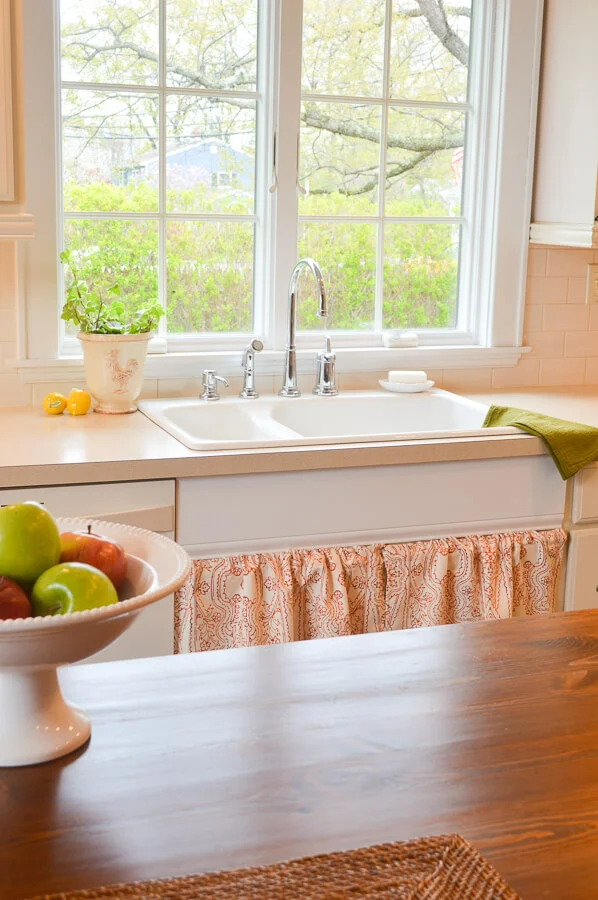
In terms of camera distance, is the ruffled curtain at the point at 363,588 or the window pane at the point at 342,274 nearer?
the ruffled curtain at the point at 363,588

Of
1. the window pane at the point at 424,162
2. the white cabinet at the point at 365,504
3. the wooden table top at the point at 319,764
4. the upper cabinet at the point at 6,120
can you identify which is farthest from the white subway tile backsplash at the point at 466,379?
the wooden table top at the point at 319,764

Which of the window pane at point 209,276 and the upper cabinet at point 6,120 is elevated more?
the upper cabinet at point 6,120

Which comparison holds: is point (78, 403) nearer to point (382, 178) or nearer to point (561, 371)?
point (382, 178)

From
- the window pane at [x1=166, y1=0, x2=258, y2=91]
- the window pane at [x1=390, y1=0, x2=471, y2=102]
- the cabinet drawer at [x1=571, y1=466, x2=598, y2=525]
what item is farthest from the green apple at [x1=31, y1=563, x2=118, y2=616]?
the window pane at [x1=390, y1=0, x2=471, y2=102]

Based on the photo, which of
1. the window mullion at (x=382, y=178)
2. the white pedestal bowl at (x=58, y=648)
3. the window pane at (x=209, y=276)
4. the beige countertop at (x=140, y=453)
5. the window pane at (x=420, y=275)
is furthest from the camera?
the window pane at (x=420, y=275)

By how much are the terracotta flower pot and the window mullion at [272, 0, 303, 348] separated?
570mm

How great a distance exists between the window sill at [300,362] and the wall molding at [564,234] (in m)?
0.35

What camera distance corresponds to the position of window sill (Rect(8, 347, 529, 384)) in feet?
9.85

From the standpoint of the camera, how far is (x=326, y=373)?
3215 millimetres

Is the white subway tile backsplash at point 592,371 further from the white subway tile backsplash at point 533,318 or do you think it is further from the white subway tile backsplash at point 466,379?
the white subway tile backsplash at point 466,379

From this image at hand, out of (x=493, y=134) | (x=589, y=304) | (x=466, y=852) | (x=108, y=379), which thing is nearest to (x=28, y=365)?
(x=108, y=379)

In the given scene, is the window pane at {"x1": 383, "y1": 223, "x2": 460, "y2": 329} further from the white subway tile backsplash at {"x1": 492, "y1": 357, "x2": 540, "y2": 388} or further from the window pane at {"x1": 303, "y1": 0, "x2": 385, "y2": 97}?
the window pane at {"x1": 303, "y1": 0, "x2": 385, "y2": 97}

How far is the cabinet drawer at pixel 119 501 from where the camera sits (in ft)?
7.75

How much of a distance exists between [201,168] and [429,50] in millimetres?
807
